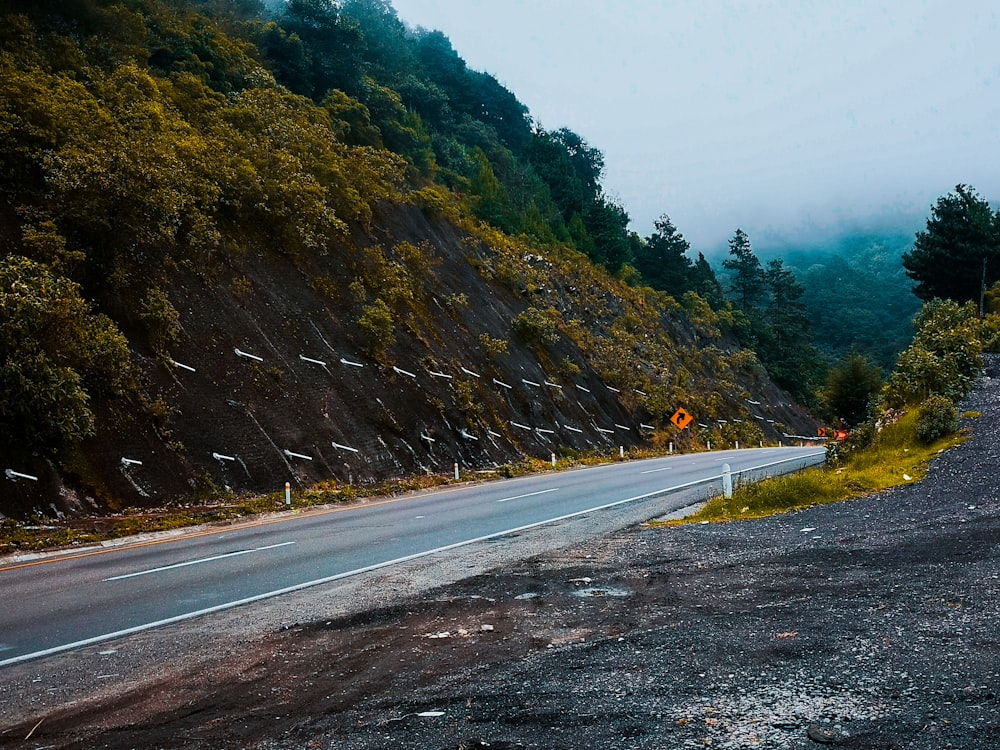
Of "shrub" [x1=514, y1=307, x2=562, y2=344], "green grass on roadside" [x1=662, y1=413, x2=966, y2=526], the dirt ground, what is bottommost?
"green grass on roadside" [x1=662, y1=413, x2=966, y2=526]

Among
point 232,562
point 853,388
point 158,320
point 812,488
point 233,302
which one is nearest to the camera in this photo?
point 232,562

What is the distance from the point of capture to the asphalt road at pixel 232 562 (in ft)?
24.4

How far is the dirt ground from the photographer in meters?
3.97

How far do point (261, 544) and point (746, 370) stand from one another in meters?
61.7

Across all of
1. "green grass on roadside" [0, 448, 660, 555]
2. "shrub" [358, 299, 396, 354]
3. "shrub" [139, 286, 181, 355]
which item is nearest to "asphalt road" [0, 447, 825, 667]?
"green grass on roadside" [0, 448, 660, 555]

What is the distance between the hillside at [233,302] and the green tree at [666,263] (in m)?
30.6

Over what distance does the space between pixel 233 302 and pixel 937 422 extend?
64.2 ft

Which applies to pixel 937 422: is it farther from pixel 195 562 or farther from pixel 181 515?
A: pixel 181 515

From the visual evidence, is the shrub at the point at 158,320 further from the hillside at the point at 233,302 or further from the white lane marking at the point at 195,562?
the white lane marking at the point at 195,562

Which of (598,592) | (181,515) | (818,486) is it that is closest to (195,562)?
(181,515)

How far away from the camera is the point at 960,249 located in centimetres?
3653

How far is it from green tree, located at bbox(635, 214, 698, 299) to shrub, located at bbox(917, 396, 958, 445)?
2388 inches

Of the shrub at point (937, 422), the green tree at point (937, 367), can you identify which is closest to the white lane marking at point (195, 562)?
the shrub at point (937, 422)

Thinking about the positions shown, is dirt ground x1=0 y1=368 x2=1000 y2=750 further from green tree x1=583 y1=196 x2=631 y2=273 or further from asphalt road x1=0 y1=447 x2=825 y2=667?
green tree x1=583 y1=196 x2=631 y2=273
